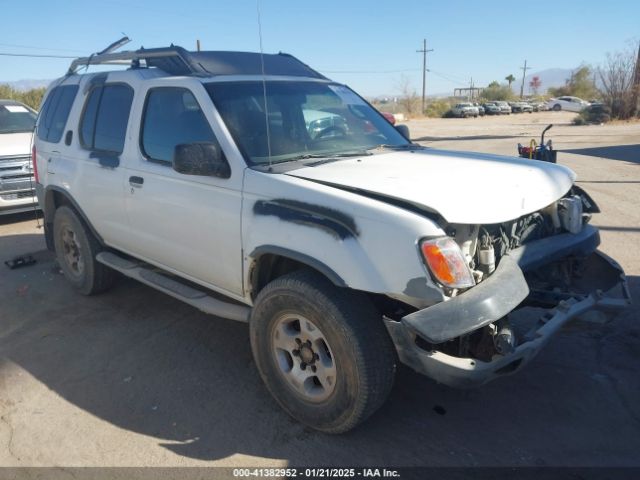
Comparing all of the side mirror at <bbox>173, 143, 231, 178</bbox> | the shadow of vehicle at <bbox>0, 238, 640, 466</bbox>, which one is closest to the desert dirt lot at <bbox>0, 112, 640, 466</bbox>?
the shadow of vehicle at <bbox>0, 238, 640, 466</bbox>

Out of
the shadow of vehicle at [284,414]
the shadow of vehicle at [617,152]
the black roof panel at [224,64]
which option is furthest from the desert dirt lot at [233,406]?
the shadow of vehicle at [617,152]

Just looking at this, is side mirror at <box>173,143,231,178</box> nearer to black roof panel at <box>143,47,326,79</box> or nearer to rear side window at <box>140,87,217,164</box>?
rear side window at <box>140,87,217,164</box>

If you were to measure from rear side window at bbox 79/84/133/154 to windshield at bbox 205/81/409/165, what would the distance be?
1106mm

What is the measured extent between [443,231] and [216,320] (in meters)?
2.69

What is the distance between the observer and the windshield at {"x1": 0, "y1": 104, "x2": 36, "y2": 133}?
9.38 meters

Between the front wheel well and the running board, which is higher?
the front wheel well

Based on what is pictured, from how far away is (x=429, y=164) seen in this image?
3.42 m

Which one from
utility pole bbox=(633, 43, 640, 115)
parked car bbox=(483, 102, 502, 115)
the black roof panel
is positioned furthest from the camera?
parked car bbox=(483, 102, 502, 115)

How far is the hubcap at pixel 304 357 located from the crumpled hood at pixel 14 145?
7237 millimetres

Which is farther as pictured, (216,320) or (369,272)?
(216,320)

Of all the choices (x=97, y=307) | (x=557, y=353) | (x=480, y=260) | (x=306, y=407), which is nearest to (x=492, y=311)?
(x=480, y=260)

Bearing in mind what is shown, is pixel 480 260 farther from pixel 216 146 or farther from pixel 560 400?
pixel 216 146

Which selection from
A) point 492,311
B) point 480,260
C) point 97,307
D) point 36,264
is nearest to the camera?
point 492,311

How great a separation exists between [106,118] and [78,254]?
151 cm
